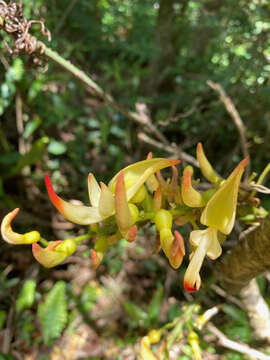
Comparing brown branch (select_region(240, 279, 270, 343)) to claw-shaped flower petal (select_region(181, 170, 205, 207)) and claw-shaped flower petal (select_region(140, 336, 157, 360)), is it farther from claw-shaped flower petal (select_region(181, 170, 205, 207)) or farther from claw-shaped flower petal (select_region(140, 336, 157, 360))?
claw-shaped flower petal (select_region(181, 170, 205, 207))

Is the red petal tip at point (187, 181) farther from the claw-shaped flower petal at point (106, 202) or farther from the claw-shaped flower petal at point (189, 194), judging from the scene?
the claw-shaped flower petal at point (106, 202)

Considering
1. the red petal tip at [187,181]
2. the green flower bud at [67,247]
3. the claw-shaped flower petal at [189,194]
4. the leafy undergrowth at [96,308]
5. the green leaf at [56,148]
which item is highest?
the red petal tip at [187,181]

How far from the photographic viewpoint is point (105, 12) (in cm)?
167

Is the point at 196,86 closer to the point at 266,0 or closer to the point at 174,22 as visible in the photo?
the point at 174,22

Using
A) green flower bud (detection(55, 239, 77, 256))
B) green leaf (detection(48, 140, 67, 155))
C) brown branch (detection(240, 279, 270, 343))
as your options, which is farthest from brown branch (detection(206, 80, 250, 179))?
green leaf (detection(48, 140, 67, 155))

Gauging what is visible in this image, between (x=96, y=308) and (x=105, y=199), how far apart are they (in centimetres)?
138

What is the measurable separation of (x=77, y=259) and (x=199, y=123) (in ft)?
3.28

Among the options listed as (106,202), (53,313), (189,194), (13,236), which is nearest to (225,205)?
(189,194)

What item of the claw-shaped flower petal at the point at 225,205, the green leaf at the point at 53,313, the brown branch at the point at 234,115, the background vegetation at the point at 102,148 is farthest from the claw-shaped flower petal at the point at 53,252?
the green leaf at the point at 53,313

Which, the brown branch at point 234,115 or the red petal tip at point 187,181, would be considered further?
the brown branch at point 234,115

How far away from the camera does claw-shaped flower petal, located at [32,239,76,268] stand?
45cm

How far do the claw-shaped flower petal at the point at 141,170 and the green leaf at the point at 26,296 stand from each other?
1.13 metres

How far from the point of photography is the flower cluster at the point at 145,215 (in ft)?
1.46

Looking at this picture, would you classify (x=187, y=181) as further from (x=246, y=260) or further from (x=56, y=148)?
(x=56, y=148)
